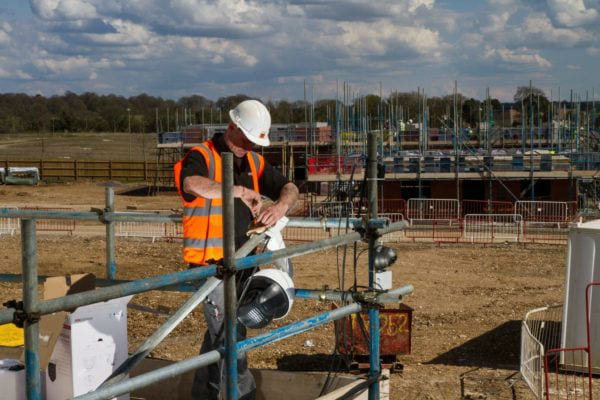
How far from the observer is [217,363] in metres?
4.90

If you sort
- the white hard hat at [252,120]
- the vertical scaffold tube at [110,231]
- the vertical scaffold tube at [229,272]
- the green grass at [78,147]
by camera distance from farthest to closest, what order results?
1. the green grass at [78,147]
2. the vertical scaffold tube at [110,231]
3. the white hard hat at [252,120]
4. the vertical scaffold tube at [229,272]

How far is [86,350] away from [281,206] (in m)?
1.38

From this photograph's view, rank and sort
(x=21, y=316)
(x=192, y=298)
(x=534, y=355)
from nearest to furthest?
(x=21, y=316), (x=192, y=298), (x=534, y=355)

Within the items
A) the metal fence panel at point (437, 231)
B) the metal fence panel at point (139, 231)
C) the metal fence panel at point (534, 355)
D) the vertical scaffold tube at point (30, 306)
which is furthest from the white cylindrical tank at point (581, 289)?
the metal fence panel at point (139, 231)

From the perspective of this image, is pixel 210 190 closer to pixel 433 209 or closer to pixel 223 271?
pixel 223 271

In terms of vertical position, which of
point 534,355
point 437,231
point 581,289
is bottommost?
point 437,231

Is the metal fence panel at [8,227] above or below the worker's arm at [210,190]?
below

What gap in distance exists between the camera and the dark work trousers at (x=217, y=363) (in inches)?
185

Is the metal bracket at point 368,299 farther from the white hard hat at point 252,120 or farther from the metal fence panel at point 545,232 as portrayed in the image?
the metal fence panel at point 545,232

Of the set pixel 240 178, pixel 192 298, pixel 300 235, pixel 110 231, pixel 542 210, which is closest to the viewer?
pixel 192 298

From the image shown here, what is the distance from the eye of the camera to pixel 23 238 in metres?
3.01

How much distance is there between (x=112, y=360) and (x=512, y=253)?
22.5 meters

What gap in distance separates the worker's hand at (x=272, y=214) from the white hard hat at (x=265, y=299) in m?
0.31

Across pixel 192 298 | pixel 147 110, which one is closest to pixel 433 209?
pixel 192 298
